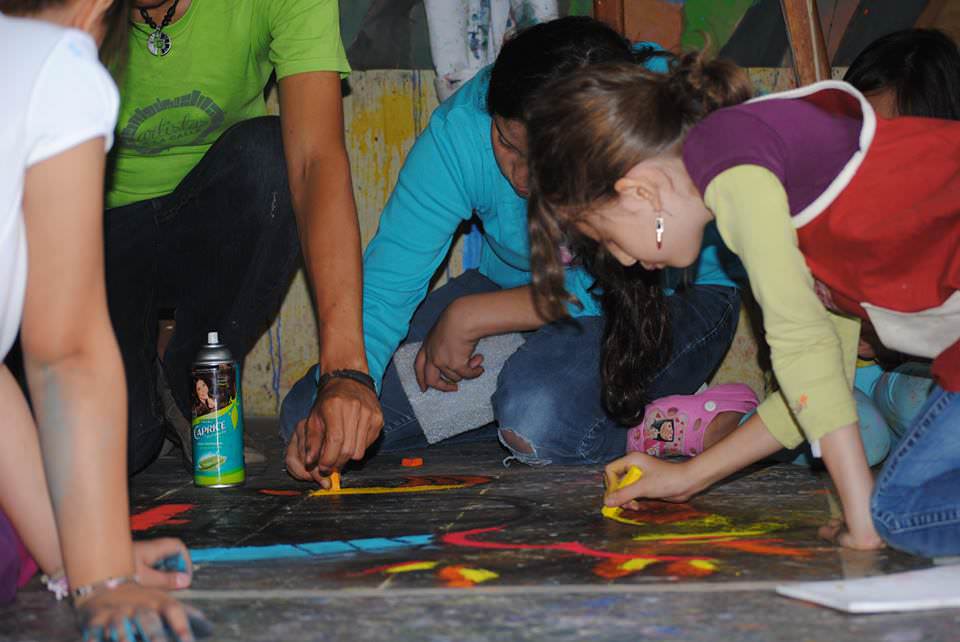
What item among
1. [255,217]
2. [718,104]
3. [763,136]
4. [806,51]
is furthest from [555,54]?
[806,51]

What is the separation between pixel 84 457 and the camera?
1.21 meters

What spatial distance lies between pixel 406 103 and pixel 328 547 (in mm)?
1960

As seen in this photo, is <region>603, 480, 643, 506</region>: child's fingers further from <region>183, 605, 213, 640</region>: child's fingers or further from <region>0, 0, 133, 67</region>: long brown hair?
<region>0, 0, 133, 67</region>: long brown hair

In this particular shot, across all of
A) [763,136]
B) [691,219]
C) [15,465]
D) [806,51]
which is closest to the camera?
[15,465]

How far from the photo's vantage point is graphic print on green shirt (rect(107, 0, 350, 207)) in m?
2.25

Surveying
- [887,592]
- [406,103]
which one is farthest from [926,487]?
[406,103]

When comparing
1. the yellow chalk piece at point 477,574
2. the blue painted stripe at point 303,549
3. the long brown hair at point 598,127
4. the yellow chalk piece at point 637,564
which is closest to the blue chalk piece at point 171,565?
the blue painted stripe at point 303,549

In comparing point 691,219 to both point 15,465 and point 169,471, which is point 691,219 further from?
point 169,471

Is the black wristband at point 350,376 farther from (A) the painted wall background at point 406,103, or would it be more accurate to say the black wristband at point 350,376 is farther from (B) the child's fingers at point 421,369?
(A) the painted wall background at point 406,103

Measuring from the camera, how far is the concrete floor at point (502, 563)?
1227mm

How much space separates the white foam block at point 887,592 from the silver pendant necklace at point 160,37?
1679 millimetres

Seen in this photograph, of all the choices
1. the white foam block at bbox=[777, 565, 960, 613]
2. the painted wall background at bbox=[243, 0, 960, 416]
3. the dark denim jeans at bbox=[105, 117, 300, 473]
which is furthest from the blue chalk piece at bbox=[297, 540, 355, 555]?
the painted wall background at bbox=[243, 0, 960, 416]

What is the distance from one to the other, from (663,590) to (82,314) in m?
0.74

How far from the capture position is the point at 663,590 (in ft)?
4.44
